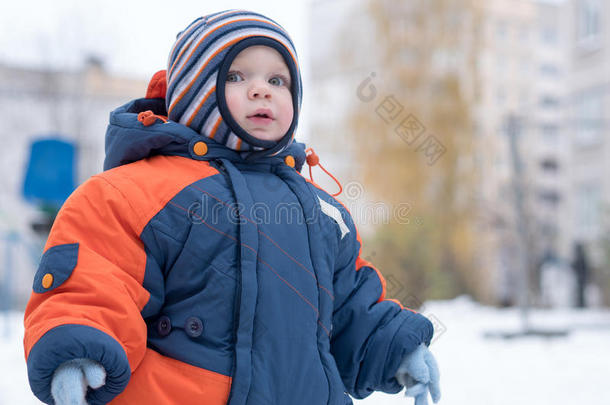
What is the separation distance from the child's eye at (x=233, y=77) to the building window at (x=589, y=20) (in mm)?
15709

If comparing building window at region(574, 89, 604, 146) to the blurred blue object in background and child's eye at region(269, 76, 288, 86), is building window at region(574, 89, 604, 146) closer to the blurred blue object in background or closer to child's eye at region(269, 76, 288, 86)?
the blurred blue object in background

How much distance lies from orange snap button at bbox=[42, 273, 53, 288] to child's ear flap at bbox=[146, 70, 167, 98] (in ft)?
1.86

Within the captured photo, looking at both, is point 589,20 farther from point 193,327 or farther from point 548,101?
point 548,101

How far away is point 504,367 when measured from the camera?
4.30 metres

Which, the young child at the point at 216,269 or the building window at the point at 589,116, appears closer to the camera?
the young child at the point at 216,269

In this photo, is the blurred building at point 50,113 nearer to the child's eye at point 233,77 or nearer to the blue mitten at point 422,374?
the child's eye at point 233,77

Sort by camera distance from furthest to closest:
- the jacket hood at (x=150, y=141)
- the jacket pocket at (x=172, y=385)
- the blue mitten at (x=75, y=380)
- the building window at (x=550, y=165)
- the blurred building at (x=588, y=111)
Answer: the building window at (x=550, y=165), the blurred building at (x=588, y=111), the jacket hood at (x=150, y=141), the jacket pocket at (x=172, y=385), the blue mitten at (x=75, y=380)

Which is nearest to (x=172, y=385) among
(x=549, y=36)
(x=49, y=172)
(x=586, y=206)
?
(x=49, y=172)

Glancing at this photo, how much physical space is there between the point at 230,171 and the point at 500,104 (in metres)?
31.6

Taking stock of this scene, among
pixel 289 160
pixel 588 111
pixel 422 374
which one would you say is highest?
pixel 588 111

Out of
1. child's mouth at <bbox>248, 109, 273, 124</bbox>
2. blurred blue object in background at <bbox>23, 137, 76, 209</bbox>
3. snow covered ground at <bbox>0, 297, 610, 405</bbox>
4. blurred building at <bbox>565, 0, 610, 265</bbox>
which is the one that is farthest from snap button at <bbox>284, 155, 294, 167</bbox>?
Answer: blurred building at <bbox>565, 0, 610, 265</bbox>

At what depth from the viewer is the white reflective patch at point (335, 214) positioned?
1.31 meters

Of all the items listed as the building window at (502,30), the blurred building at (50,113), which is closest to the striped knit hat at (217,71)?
the blurred building at (50,113)

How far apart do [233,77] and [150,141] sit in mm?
214
